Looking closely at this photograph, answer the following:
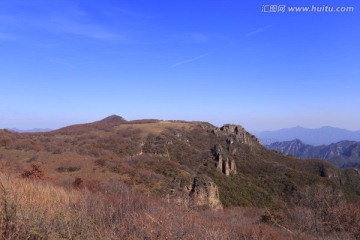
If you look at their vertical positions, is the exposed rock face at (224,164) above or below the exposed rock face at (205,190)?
below

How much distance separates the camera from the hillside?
1909 cm

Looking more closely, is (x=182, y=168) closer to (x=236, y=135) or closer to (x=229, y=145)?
(x=229, y=145)

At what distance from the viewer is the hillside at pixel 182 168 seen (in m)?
19.1

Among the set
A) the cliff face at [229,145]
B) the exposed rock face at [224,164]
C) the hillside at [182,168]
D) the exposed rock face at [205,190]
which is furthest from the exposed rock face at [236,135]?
the exposed rock face at [205,190]

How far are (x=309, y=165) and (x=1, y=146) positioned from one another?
6990 cm

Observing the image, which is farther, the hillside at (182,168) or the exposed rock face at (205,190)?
the exposed rock face at (205,190)

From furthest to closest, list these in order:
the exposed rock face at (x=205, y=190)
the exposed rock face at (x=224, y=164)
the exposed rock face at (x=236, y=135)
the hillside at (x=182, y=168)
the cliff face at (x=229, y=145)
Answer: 1. the exposed rock face at (x=236, y=135)
2. the cliff face at (x=229, y=145)
3. the exposed rock face at (x=224, y=164)
4. the exposed rock face at (x=205, y=190)
5. the hillside at (x=182, y=168)

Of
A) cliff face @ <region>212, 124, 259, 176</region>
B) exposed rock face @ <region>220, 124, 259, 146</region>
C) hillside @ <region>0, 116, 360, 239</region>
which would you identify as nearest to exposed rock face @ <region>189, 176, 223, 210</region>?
hillside @ <region>0, 116, 360, 239</region>

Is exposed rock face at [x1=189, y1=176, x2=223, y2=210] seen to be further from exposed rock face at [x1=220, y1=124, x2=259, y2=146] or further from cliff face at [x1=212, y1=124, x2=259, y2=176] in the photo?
exposed rock face at [x1=220, y1=124, x2=259, y2=146]

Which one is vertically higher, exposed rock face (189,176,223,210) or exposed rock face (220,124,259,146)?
exposed rock face (220,124,259,146)

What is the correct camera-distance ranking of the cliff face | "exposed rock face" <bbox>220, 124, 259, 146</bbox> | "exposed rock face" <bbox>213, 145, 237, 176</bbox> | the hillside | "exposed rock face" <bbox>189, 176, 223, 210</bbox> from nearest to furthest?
1. the hillside
2. "exposed rock face" <bbox>189, 176, 223, 210</bbox>
3. "exposed rock face" <bbox>213, 145, 237, 176</bbox>
4. the cliff face
5. "exposed rock face" <bbox>220, 124, 259, 146</bbox>

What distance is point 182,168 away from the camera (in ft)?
117

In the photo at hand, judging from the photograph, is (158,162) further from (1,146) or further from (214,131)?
(214,131)

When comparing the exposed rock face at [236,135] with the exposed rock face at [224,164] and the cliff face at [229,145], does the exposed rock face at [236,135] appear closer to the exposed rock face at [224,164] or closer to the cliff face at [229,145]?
the cliff face at [229,145]
